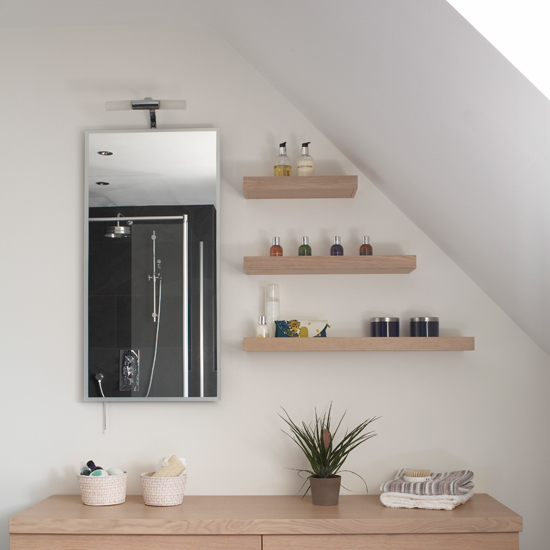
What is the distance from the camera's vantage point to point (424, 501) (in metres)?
2.12

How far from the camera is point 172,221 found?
255cm

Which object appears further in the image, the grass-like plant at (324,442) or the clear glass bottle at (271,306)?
the clear glass bottle at (271,306)

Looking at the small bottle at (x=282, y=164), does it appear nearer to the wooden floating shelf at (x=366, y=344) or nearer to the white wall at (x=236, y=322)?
the white wall at (x=236, y=322)

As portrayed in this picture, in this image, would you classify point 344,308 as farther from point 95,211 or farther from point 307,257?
point 95,211

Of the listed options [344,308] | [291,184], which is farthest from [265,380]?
[291,184]

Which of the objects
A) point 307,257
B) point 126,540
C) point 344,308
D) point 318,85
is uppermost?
point 318,85

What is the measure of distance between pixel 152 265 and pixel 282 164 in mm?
725

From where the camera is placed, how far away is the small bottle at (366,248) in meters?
2.42

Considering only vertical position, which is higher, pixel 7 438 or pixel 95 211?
pixel 95 211

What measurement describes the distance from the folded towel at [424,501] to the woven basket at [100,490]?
3.39ft

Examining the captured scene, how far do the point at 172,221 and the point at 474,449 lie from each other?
5.38 feet

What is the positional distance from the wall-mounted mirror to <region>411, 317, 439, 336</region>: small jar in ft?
2.80

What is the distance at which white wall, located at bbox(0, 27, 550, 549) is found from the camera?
2.45m

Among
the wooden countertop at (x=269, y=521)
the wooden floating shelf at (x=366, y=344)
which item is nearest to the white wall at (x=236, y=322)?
the wooden floating shelf at (x=366, y=344)
